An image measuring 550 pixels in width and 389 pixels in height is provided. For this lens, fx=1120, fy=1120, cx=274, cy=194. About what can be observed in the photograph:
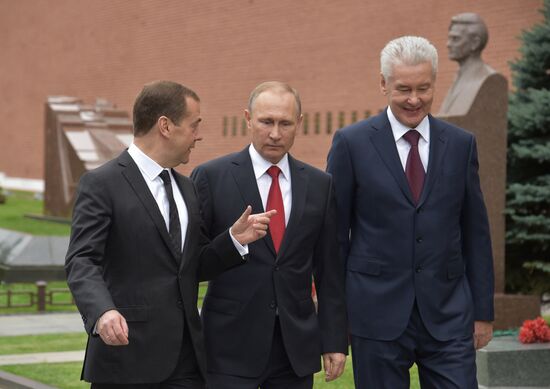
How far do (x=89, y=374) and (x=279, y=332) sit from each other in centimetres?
70

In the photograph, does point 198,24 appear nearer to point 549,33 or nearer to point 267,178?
point 549,33

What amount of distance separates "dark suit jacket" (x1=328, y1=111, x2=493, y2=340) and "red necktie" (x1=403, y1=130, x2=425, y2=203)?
0.04m

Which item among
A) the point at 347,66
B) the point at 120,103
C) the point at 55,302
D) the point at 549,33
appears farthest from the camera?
the point at 120,103

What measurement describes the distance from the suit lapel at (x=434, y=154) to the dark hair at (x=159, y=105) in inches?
37.1

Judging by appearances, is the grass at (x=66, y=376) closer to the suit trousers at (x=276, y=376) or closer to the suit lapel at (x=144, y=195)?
the suit trousers at (x=276, y=376)

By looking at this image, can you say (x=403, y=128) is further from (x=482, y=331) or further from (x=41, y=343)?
(x=41, y=343)

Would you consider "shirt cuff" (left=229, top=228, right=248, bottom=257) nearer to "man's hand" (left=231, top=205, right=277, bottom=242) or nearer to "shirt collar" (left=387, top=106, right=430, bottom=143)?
"man's hand" (left=231, top=205, right=277, bottom=242)

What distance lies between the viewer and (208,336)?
13.3ft

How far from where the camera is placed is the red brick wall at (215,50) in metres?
16.7

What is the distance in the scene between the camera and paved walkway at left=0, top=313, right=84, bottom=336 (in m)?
11.3

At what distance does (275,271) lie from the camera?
4.01m

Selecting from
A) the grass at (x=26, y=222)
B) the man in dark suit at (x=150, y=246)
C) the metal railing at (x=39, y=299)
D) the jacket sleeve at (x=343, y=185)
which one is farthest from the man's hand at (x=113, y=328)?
the grass at (x=26, y=222)

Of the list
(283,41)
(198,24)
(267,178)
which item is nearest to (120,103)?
(198,24)

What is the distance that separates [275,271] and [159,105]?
0.73m
